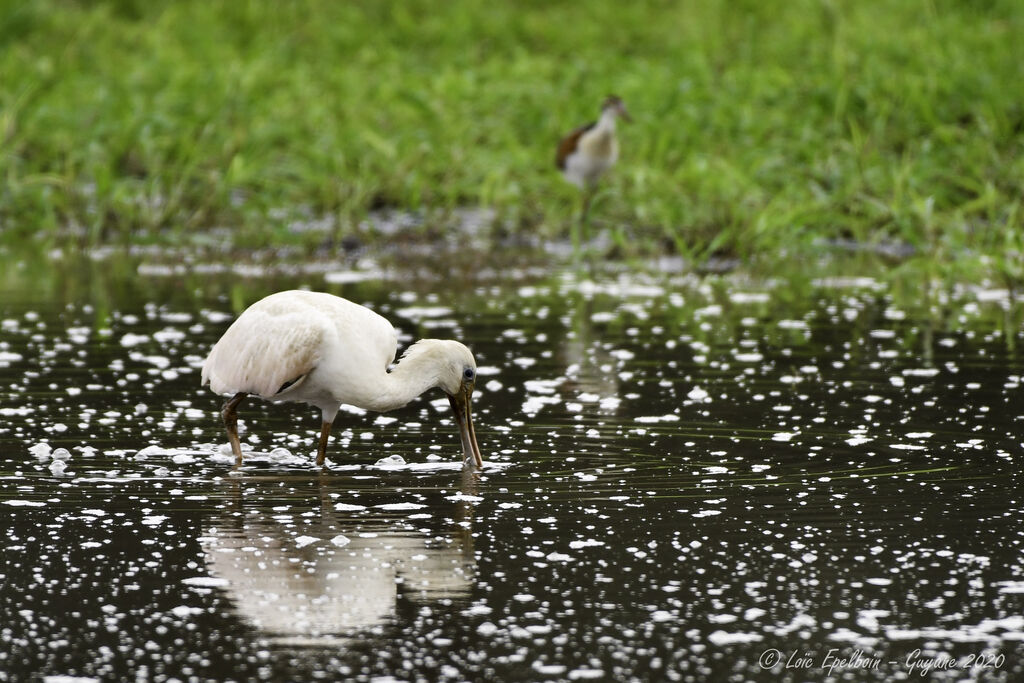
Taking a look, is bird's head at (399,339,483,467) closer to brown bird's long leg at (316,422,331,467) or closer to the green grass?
brown bird's long leg at (316,422,331,467)

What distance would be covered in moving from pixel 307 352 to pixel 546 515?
57.5 inches

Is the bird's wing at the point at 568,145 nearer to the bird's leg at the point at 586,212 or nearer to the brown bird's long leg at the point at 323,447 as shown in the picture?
the bird's leg at the point at 586,212

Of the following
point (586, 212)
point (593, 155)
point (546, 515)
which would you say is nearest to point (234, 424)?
point (546, 515)

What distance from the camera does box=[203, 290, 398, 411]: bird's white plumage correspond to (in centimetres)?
757

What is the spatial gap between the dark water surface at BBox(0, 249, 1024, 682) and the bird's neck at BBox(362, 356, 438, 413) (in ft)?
0.91

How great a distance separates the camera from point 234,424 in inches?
308

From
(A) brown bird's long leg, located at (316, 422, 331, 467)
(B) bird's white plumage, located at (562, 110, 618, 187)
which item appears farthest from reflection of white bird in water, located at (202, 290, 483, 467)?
(B) bird's white plumage, located at (562, 110, 618, 187)

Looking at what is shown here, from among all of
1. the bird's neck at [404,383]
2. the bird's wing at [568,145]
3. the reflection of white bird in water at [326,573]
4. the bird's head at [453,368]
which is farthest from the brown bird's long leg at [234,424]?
the bird's wing at [568,145]

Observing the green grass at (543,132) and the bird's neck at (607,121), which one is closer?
the green grass at (543,132)

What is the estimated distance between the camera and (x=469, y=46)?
23.3 metres

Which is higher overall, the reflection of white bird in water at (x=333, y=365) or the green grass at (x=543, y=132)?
the reflection of white bird in water at (x=333, y=365)

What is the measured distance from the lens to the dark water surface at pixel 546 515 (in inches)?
203

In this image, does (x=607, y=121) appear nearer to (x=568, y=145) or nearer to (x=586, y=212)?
(x=568, y=145)

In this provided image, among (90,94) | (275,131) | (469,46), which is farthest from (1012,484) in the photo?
(469,46)
